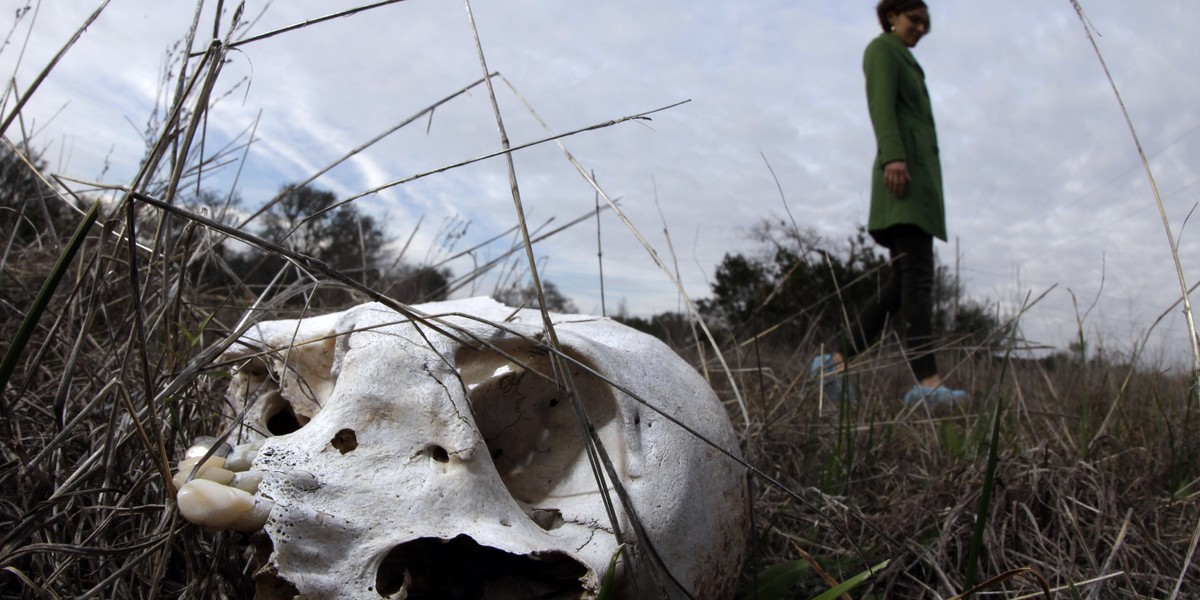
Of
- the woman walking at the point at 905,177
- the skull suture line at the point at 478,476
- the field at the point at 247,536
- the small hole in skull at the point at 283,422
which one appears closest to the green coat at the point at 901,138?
the woman walking at the point at 905,177

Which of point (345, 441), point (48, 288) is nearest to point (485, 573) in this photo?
point (345, 441)

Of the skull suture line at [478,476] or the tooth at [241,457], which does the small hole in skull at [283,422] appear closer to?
the skull suture line at [478,476]

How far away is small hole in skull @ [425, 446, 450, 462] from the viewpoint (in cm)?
143

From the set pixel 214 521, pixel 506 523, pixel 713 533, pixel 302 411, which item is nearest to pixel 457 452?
pixel 506 523

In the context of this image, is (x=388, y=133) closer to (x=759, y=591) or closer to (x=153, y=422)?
(x=153, y=422)

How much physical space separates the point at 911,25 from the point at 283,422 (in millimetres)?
3903

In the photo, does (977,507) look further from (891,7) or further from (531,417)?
(891,7)

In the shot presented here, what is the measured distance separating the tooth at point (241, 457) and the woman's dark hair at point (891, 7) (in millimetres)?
4112

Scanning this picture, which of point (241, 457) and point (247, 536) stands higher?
point (241, 457)

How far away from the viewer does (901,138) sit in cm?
426

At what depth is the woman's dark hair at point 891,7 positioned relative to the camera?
432cm

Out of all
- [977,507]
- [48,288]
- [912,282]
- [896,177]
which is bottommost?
[977,507]

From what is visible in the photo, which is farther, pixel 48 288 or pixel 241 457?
pixel 241 457

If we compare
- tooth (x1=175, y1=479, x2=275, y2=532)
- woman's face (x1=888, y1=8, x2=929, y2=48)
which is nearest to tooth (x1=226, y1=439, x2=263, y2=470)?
tooth (x1=175, y1=479, x2=275, y2=532)
